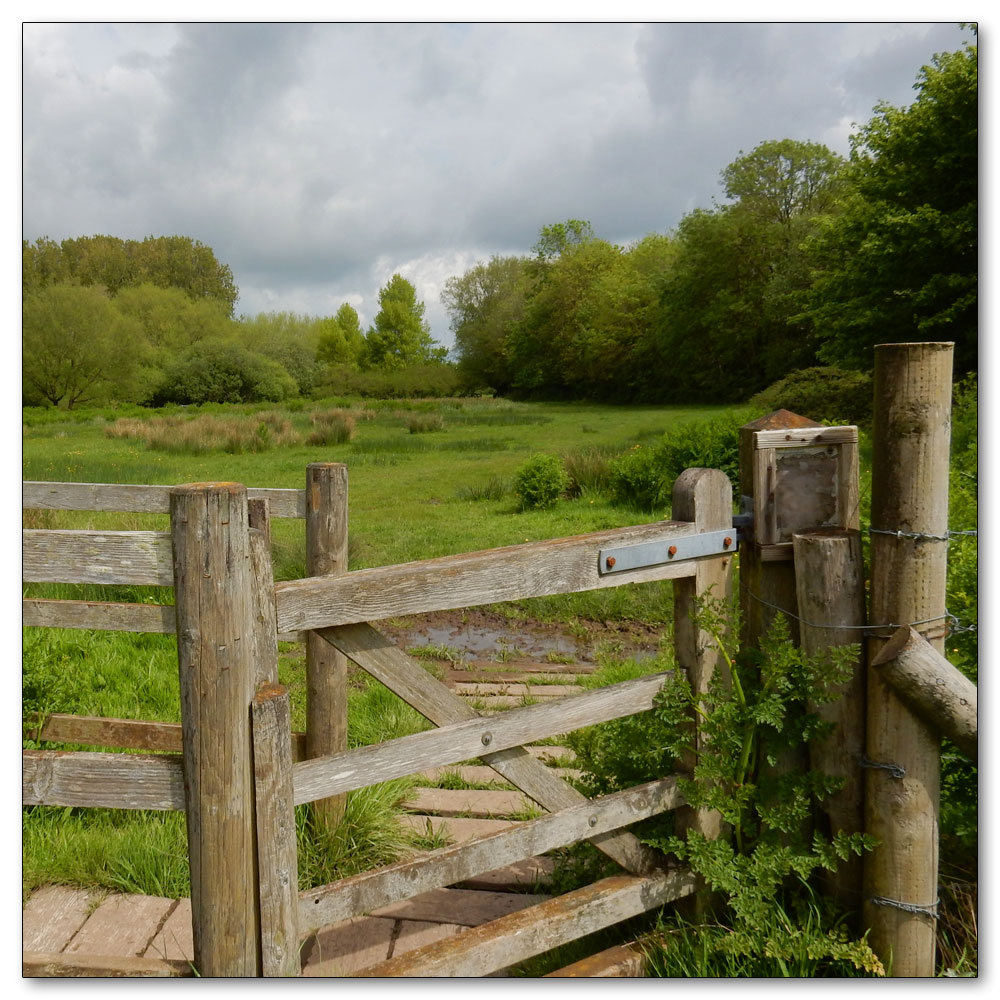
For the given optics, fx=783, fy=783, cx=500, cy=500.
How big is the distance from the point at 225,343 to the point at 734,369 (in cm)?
812

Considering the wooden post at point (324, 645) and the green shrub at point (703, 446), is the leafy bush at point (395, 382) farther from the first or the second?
the wooden post at point (324, 645)

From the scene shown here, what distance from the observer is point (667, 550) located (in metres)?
1.90

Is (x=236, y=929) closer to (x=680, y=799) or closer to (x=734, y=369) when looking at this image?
(x=680, y=799)

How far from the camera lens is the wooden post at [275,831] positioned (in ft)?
4.99

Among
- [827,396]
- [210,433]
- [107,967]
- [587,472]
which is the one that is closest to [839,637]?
[107,967]

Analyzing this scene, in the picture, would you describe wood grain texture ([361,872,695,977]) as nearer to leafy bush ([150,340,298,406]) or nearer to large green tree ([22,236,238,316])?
large green tree ([22,236,238,316])

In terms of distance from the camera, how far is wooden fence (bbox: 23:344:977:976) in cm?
149

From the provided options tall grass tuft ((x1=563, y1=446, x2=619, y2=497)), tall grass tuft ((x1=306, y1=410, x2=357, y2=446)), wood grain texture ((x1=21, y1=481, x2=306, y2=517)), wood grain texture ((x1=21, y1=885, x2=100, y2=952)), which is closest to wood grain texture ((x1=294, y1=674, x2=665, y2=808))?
wood grain texture ((x1=21, y1=885, x2=100, y2=952))

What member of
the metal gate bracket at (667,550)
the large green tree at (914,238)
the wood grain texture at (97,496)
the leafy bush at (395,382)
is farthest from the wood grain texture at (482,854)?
the leafy bush at (395,382)

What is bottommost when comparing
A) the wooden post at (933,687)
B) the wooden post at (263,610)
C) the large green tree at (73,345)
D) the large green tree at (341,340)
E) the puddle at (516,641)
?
the puddle at (516,641)

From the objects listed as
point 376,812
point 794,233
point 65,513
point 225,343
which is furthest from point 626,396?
point 376,812

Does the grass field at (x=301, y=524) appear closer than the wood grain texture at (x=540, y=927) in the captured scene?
No

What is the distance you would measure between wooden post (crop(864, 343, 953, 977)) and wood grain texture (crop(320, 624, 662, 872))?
56 centimetres

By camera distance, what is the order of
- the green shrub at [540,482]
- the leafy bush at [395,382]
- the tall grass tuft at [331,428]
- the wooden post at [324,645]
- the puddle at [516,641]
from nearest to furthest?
the wooden post at [324,645] < the puddle at [516,641] < the green shrub at [540,482] < the leafy bush at [395,382] < the tall grass tuft at [331,428]
